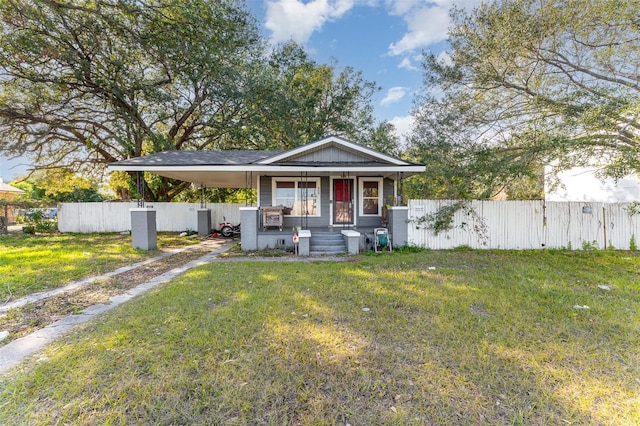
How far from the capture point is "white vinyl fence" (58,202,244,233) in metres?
14.0

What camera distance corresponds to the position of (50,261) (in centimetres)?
730

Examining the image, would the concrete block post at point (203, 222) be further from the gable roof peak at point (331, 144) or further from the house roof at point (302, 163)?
the gable roof peak at point (331, 144)

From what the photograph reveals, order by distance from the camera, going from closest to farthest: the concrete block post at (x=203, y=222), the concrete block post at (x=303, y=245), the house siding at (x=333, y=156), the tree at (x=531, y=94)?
the tree at (x=531, y=94) < the concrete block post at (x=303, y=245) < the house siding at (x=333, y=156) < the concrete block post at (x=203, y=222)

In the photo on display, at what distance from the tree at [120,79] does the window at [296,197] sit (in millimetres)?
6968

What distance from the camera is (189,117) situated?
16.6 m

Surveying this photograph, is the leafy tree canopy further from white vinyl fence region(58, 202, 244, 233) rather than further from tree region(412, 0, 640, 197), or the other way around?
tree region(412, 0, 640, 197)

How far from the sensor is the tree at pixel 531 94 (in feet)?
21.4

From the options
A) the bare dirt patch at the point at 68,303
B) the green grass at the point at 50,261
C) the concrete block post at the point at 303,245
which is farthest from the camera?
the concrete block post at the point at 303,245

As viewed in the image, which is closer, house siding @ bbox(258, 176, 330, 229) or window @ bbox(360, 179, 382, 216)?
house siding @ bbox(258, 176, 330, 229)

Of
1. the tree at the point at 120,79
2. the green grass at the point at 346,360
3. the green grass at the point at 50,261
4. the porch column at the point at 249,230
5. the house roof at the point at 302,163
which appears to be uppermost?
the tree at the point at 120,79

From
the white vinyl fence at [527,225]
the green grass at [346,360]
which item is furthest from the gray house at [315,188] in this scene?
the green grass at [346,360]

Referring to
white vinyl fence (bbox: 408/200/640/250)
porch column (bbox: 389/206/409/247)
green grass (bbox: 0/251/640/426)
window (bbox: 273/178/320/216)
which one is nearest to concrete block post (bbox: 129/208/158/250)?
window (bbox: 273/178/320/216)

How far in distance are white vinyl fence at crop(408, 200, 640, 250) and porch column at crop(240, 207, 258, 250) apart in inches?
207

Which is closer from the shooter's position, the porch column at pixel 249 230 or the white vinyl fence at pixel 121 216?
the porch column at pixel 249 230
